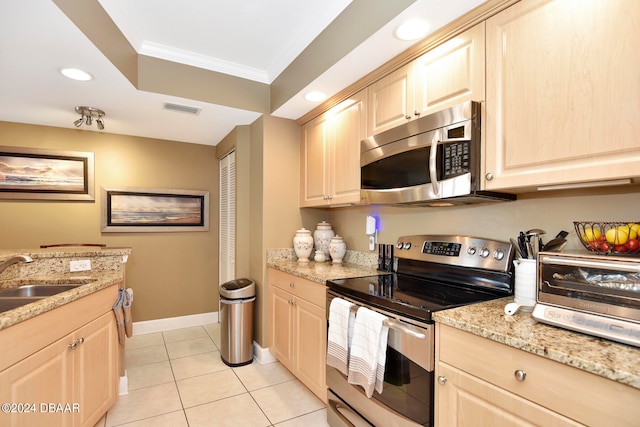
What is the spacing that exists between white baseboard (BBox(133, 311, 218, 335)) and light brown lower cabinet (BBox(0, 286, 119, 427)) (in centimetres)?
164

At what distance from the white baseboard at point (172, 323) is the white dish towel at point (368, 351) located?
2.86 metres

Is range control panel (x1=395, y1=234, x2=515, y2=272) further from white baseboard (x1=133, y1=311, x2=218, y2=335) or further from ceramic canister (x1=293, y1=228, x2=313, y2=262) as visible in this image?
white baseboard (x1=133, y1=311, x2=218, y2=335)

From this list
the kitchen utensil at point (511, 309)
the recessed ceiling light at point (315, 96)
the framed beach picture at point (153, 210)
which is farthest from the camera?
the framed beach picture at point (153, 210)

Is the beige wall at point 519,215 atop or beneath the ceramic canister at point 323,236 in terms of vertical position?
atop

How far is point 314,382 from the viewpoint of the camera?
88.4 inches

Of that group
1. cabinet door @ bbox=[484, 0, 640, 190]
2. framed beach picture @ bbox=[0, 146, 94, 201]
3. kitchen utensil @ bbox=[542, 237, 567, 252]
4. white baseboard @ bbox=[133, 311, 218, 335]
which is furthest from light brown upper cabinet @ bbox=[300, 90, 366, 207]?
framed beach picture @ bbox=[0, 146, 94, 201]

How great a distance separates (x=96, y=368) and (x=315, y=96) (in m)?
2.31

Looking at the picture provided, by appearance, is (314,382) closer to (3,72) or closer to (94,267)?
(94,267)

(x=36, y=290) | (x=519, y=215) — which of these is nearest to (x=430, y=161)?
(x=519, y=215)

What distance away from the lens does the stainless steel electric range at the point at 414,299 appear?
1390 mm

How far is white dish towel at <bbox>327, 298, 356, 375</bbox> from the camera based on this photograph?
176 centimetres

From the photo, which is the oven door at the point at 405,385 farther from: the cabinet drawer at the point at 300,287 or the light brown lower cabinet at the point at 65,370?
A: the light brown lower cabinet at the point at 65,370

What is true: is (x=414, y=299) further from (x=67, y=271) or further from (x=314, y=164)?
(x=67, y=271)

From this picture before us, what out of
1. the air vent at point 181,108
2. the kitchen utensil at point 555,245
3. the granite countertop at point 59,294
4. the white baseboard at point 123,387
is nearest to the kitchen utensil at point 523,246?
the kitchen utensil at point 555,245
